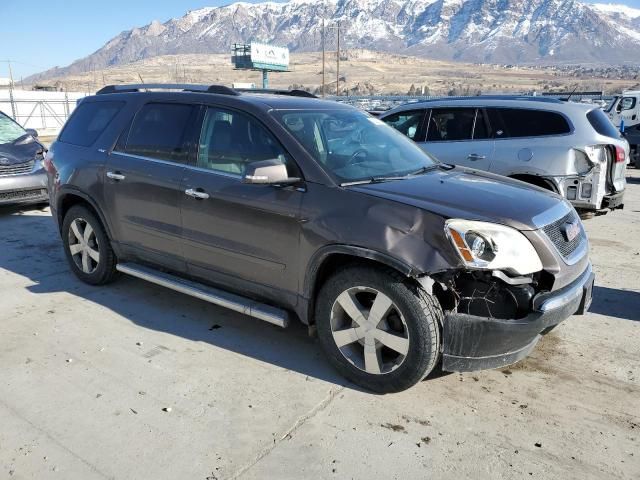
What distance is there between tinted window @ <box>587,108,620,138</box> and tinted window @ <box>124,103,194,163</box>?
511cm

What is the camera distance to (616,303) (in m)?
5.06

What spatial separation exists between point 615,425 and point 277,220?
2.36 metres

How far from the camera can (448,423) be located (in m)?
3.25

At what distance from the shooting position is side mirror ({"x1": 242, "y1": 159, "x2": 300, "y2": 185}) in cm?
358

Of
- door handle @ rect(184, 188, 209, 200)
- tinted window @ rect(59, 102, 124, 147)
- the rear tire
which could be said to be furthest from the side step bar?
tinted window @ rect(59, 102, 124, 147)

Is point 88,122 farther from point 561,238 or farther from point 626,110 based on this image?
point 626,110

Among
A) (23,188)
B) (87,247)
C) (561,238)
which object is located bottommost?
(23,188)

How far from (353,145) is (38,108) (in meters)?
33.5

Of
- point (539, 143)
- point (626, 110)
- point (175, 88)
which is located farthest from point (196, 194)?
point (626, 110)

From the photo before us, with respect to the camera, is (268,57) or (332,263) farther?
(268,57)

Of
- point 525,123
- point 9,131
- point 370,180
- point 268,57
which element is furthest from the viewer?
point 268,57

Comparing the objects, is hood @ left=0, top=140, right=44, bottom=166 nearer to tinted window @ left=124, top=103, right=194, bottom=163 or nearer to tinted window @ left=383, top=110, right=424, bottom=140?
tinted window @ left=124, top=103, right=194, bottom=163

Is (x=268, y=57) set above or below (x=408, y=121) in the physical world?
above

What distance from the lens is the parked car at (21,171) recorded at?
8.23 metres
